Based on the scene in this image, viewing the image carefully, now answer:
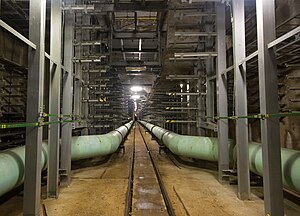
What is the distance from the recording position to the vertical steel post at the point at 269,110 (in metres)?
1.81

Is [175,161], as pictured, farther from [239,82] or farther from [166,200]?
[239,82]

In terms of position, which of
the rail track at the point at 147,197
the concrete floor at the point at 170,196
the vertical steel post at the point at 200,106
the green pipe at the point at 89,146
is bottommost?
the rail track at the point at 147,197

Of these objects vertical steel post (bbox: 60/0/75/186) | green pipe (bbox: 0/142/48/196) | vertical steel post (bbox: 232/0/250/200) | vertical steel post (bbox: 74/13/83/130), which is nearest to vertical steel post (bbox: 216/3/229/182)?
vertical steel post (bbox: 232/0/250/200)

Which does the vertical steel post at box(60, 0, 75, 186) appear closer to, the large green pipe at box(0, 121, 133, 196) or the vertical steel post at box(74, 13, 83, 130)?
the large green pipe at box(0, 121, 133, 196)

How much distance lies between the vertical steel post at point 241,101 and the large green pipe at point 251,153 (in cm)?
12

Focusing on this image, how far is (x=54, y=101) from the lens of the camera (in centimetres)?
273

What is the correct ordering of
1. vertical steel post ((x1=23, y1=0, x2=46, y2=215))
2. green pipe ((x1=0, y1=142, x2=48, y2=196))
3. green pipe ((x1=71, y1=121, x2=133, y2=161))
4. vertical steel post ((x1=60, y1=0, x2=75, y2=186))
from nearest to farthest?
green pipe ((x1=0, y1=142, x2=48, y2=196)) → vertical steel post ((x1=23, y1=0, x2=46, y2=215)) → vertical steel post ((x1=60, y1=0, x2=75, y2=186)) → green pipe ((x1=71, y1=121, x2=133, y2=161))

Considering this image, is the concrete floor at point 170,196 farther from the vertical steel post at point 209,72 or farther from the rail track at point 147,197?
the vertical steel post at point 209,72

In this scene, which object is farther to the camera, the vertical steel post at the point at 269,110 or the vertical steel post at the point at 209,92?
the vertical steel post at the point at 209,92

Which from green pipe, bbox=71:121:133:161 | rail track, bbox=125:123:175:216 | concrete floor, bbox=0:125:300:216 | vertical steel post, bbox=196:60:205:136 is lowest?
rail track, bbox=125:123:175:216

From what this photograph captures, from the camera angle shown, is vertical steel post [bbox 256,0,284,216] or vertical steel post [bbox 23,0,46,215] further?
vertical steel post [bbox 23,0,46,215]

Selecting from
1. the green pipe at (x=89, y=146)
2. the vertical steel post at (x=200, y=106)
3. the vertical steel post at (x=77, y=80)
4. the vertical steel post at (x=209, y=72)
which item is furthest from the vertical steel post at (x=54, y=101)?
the vertical steel post at (x=200, y=106)

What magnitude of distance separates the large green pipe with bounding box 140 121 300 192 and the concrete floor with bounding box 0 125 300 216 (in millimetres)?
376

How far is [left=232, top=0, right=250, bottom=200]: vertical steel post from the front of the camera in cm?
262
